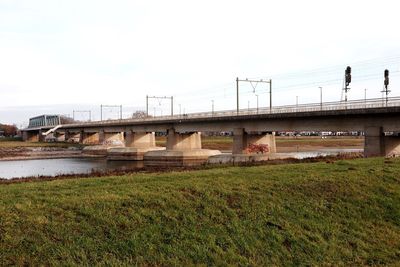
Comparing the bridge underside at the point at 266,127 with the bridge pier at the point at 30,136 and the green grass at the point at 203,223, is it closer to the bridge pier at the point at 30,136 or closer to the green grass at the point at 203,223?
the green grass at the point at 203,223

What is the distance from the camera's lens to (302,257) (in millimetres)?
10633

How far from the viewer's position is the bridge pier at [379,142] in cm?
4125

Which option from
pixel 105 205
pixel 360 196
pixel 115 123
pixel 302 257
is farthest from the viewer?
pixel 115 123

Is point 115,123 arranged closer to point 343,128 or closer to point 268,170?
point 343,128

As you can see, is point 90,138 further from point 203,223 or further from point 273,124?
A: point 203,223

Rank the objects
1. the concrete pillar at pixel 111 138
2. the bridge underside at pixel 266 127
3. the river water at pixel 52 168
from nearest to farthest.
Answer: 1. the bridge underside at pixel 266 127
2. the river water at pixel 52 168
3. the concrete pillar at pixel 111 138

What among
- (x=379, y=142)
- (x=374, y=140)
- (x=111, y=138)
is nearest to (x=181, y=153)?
(x=374, y=140)

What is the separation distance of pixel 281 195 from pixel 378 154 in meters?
29.2

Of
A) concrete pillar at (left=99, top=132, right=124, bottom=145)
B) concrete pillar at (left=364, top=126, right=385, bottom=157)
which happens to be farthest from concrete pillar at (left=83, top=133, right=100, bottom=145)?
concrete pillar at (left=364, top=126, right=385, bottom=157)

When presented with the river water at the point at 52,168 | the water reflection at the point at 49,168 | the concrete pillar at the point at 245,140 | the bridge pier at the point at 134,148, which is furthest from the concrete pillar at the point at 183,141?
the concrete pillar at the point at 245,140

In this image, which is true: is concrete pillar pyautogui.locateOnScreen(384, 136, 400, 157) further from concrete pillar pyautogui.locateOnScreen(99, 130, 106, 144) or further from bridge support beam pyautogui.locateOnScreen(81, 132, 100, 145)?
bridge support beam pyautogui.locateOnScreen(81, 132, 100, 145)

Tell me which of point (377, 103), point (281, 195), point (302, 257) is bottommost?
point (302, 257)

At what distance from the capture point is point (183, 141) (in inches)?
3164

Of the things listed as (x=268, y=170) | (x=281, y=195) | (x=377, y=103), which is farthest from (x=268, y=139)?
(x=281, y=195)
